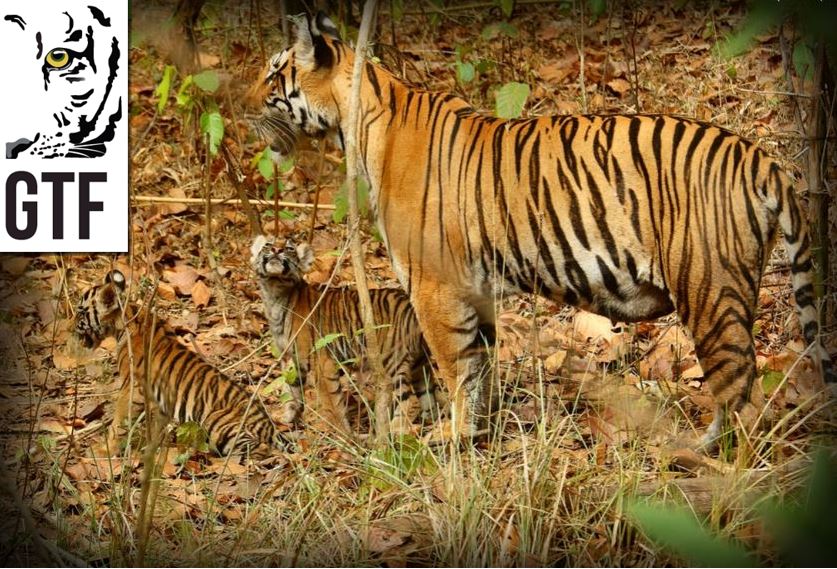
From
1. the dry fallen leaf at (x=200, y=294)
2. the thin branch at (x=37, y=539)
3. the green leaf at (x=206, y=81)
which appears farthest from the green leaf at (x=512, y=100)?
the thin branch at (x=37, y=539)

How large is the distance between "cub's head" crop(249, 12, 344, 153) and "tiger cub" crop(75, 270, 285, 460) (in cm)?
94

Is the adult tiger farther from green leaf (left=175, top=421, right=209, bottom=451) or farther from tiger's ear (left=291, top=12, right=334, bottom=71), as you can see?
green leaf (left=175, top=421, right=209, bottom=451)

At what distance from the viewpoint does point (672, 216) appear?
142 inches

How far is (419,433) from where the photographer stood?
4195 mm

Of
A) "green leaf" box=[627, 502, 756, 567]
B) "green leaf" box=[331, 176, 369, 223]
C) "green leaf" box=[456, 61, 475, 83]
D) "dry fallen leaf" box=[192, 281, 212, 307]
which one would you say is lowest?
"green leaf" box=[627, 502, 756, 567]

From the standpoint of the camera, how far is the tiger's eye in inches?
152

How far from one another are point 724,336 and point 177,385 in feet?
7.60

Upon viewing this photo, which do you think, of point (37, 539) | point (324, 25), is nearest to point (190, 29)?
point (324, 25)

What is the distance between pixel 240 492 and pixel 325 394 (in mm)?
742

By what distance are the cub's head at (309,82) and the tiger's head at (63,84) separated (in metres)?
0.67

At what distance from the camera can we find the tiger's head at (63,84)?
151 inches

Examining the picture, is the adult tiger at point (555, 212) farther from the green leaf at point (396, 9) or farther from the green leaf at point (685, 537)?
the green leaf at point (685, 537)

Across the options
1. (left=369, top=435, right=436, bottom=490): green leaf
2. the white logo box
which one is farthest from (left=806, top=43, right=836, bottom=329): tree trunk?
the white logo box

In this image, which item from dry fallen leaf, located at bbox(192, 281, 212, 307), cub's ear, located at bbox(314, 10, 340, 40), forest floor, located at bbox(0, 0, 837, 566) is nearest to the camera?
forest floor, located at bbox(0, 0, 837, 566)
